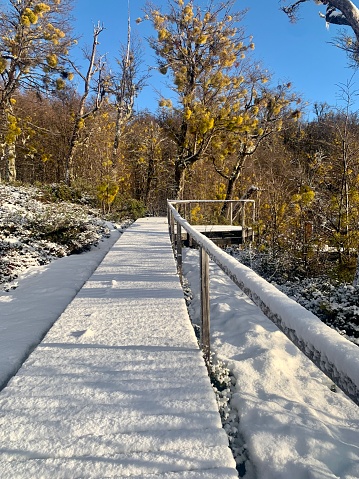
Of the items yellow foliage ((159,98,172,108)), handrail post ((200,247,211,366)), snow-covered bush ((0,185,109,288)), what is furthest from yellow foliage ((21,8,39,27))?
handrail post ((200,247,211,366))

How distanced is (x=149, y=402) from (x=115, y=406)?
0.18 meters

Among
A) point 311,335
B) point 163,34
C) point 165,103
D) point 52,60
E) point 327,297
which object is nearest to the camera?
point 311,335

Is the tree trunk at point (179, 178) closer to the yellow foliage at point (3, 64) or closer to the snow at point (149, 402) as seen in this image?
the yellow foliage at point (3, 64)

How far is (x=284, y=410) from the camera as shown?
2.18 m

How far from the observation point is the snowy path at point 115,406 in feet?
4.32

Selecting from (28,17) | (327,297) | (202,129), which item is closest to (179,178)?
(202,129)

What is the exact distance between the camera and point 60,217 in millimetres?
8500

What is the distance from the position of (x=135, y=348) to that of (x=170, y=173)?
2149 cm

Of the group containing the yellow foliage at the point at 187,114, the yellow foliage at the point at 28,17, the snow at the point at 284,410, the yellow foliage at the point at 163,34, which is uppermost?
the yellow foliage at the point at 163,34

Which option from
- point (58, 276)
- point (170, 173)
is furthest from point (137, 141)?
point (58, 276)

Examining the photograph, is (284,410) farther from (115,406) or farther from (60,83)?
(60,83)

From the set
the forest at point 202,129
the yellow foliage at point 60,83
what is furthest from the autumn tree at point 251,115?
the yellow foliage at point 60,83

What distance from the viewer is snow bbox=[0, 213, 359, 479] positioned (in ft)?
4.48

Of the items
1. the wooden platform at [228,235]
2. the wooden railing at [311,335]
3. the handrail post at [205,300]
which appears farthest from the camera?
the wooden platform at [228,235]
